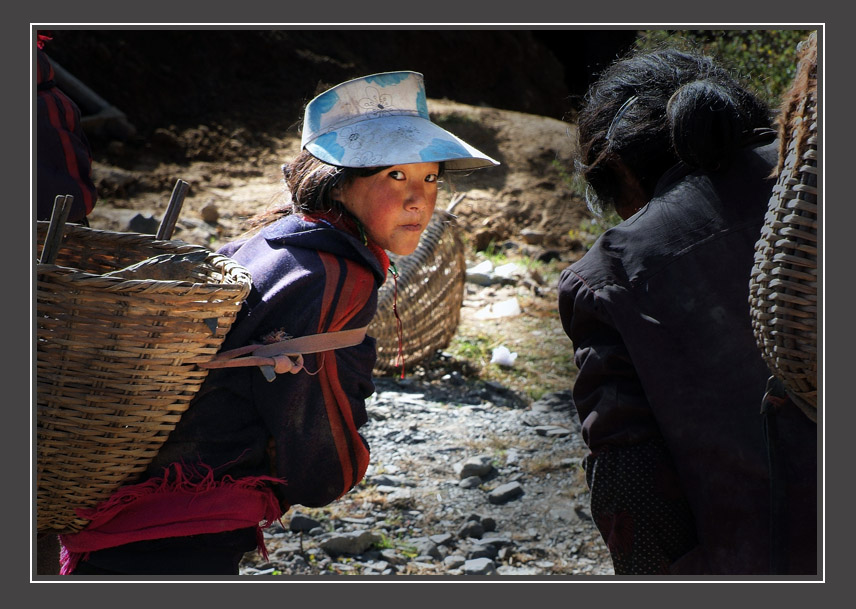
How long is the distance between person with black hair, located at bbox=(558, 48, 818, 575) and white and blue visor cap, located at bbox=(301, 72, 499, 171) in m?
0.44

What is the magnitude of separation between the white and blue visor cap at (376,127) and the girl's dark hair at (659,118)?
0.30 m

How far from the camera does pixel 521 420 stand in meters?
4.76

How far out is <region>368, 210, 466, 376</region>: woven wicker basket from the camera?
16.8 ft

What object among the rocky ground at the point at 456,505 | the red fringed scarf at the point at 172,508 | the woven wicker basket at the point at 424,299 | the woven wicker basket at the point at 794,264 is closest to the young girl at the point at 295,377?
the red fringed scarf at the point at 172,508

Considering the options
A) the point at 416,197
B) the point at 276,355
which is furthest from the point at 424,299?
the point at 276,355

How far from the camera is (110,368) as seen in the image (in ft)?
5.80

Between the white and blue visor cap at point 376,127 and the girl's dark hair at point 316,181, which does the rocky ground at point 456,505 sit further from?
the white and blue visor cap at point 376,127

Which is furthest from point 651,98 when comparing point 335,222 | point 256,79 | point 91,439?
point 256,79

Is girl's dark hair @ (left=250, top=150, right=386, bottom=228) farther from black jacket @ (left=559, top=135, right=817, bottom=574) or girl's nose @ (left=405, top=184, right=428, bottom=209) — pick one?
black jacket @ (left=559, top=135, right=817, bottom=574)

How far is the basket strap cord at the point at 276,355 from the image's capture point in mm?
1850

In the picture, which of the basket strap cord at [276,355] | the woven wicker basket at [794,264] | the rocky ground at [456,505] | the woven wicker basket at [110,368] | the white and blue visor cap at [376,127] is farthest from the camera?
the rocky ground at [456,505]

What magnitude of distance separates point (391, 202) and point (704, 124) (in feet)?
2.33

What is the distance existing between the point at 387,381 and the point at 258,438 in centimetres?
330

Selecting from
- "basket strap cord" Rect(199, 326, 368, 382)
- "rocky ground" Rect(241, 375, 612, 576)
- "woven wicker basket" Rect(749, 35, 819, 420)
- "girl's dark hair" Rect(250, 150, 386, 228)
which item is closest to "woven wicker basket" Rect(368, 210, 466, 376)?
"rocky ground" Rect(241, 375, 612, 576)
